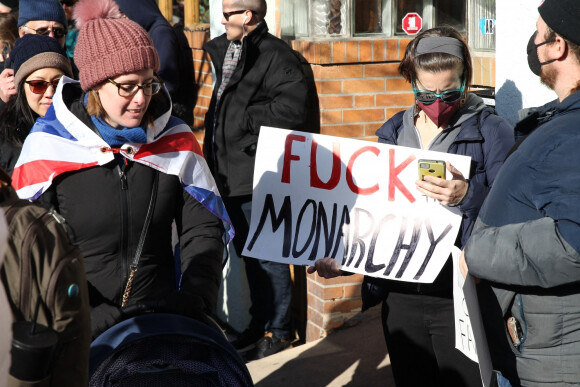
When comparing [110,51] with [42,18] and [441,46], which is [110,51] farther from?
[42,18]

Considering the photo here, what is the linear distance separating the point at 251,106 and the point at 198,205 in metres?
2.41

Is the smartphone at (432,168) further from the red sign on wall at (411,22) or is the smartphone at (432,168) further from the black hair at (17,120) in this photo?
the red sign on wall at (411,22)

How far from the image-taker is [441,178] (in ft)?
10.6

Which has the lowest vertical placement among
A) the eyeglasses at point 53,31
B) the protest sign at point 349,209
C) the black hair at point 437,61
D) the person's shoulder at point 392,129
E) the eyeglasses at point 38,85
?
the protest sign at point 349,209

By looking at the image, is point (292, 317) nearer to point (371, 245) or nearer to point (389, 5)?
point (389, 5)

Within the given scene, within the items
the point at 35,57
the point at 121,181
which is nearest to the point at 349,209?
the point at 121,181

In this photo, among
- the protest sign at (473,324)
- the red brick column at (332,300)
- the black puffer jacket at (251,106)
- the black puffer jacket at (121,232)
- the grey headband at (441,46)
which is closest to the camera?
the protest sign at (473,324)

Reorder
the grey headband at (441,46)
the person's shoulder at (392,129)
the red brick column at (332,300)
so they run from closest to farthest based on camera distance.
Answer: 1. the grey headband at (441,46)
2. the person's shoulder at (392,129)
3. the red brick column at (332,300)

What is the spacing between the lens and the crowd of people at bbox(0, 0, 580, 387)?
2.15 meters

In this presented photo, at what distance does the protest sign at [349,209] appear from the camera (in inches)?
133

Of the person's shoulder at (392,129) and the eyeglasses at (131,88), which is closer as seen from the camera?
the eyeglasses at (131,88)

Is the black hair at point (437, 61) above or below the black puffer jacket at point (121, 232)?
above

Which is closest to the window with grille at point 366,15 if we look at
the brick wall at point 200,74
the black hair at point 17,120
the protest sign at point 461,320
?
the brick wall at point 200,74

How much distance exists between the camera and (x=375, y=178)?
11.8 feet
